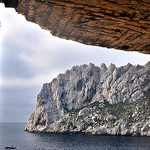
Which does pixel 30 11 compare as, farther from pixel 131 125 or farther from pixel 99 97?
pixel 99 97

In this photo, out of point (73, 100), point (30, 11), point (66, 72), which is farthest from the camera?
point (66, 72)

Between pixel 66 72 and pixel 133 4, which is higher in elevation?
pixel 66 72

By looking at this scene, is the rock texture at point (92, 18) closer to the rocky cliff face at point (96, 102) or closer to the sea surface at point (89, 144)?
the sea surface at point (89, 144)

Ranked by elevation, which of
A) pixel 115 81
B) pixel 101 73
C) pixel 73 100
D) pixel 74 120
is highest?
pixel 101 73

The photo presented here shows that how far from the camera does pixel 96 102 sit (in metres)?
153

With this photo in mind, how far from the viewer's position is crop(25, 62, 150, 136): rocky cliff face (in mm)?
120312

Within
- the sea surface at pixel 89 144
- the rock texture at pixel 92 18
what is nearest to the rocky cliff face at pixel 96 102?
the sea surface at pixel 89 144

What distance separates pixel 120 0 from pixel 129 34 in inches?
46.6

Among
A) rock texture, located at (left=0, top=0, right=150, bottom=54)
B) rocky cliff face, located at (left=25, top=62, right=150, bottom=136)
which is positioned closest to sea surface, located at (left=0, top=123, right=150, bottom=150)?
rocky cliff face, located at (left=25, top=62, right=150, bottom=136)

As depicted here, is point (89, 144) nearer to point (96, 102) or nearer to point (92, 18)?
point (96, 102)

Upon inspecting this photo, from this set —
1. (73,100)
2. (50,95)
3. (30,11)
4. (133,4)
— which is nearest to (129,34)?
(133,4)

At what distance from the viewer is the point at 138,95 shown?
132 m

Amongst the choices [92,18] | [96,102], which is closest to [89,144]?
[96,102]

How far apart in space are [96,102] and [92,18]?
501 feet
